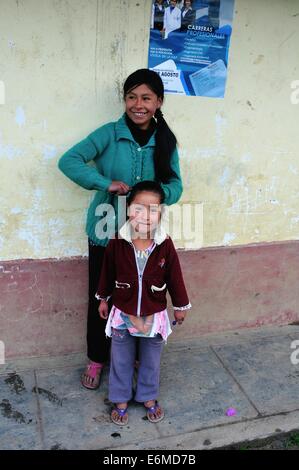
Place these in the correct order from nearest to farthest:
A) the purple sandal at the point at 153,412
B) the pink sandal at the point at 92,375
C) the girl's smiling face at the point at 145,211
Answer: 1. the girl's smiling face at the point at 145,211
2. the purple sandal at the point at 153,412
3. the pink sandal at the point at 92,375

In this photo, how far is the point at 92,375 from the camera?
3062 mm

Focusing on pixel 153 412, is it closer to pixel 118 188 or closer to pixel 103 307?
pixel 103 307

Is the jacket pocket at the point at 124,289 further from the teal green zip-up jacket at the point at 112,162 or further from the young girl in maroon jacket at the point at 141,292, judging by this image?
the teal green zip-up jacket at the point at 112,162

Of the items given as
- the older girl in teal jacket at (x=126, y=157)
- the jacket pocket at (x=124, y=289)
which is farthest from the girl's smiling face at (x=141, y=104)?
the jacket pocket at (x=124, y=289)

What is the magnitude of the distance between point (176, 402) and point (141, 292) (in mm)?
897

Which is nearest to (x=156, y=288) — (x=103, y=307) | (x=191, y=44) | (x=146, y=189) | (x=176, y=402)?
(x=103, y=307)

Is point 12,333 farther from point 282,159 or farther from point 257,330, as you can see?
point 282,159

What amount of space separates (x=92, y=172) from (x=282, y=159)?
1595 mm

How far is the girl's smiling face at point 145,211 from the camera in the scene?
7.79 ft

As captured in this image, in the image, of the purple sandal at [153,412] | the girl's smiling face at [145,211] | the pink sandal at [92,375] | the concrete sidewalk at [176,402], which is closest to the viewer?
the girl's smiling face at [145,211]

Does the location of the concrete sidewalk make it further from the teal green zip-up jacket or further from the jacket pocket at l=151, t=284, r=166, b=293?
the teal green zip-up jacket

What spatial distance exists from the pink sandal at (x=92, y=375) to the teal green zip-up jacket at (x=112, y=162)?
41.1 inches

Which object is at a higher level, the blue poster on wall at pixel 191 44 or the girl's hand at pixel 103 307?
the blue poster on wall at pixel 191 44
